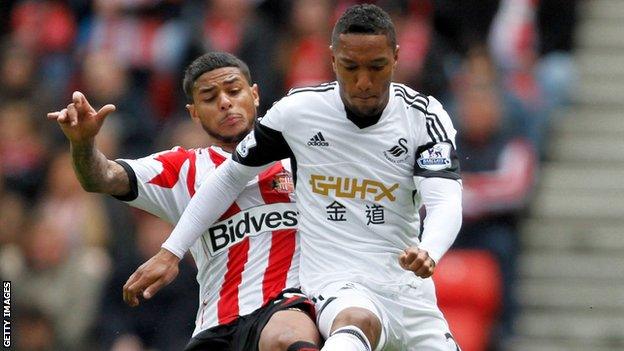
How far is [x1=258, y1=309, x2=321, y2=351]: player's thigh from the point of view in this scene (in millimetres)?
6852

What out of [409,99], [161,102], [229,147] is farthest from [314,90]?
[161,102]

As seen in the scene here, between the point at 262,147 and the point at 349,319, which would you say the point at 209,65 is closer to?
the point at 262,147

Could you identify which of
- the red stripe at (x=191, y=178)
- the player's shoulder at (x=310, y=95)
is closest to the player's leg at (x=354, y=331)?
the player's shoulder at (x=310, y=95)

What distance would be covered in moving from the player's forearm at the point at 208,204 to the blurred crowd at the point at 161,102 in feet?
10.7

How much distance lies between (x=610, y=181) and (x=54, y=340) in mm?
4482

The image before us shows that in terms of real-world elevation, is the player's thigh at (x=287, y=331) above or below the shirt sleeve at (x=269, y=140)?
below

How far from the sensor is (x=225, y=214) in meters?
7.64

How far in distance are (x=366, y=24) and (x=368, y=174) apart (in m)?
0.67

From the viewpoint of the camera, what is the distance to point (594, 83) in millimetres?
13414

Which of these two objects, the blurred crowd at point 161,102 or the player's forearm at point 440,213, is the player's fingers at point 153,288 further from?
the blurred crowd at point 161,102

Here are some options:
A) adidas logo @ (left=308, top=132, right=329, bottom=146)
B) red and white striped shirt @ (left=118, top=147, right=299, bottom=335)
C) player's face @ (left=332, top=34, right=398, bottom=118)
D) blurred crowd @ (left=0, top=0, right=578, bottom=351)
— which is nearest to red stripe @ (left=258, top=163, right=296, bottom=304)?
red and white striped shirt @ (left=118, top=147, right=299, bottom=335)

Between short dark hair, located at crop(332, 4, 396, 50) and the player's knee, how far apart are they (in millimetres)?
1149

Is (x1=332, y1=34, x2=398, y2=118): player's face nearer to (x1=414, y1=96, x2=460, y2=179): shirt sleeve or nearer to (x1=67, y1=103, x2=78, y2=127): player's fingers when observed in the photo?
(x1=414, y1=96, x2=460, y2=179): shirt sleeve

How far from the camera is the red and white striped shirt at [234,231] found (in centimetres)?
745
